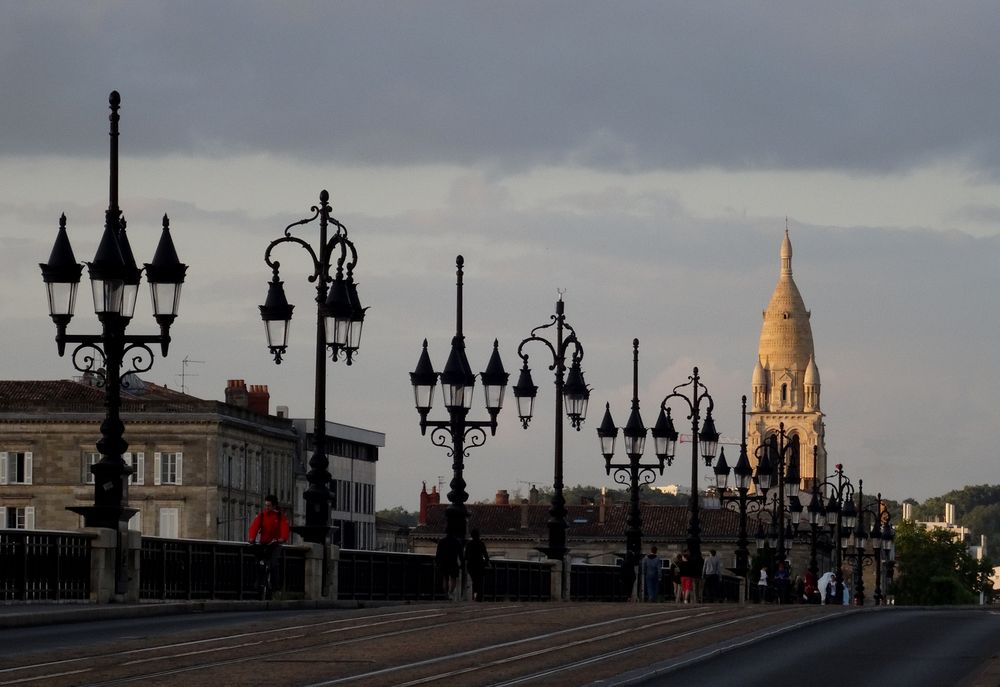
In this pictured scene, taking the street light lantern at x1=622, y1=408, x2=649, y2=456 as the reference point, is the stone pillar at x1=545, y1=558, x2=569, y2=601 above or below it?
below

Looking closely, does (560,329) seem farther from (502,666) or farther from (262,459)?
(262,459)

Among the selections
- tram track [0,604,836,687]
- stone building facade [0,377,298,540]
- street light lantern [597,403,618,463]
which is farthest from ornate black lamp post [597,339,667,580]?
A: stone building facade [0,377,298,540]

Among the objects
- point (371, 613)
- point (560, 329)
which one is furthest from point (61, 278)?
point (560, 329)

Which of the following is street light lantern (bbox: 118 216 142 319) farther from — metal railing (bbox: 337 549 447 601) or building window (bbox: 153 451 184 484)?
building window (bbox: 153 451 184 484)

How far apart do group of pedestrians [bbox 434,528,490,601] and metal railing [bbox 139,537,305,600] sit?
16.6 ft

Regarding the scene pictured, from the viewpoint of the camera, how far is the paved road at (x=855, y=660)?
2155 cm

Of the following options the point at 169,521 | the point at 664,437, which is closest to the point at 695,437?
the point at 664,437

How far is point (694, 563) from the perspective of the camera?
2158 inches

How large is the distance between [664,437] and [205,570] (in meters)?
23.4

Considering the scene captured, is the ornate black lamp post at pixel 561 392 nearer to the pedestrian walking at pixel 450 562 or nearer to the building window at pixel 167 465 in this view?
the pedestrian walking at pixel 450 562

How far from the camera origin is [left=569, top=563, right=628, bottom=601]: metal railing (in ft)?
178

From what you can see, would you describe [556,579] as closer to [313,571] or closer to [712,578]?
[712,578]

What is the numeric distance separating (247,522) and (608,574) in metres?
68.2

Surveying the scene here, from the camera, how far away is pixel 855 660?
2438 centimetres
